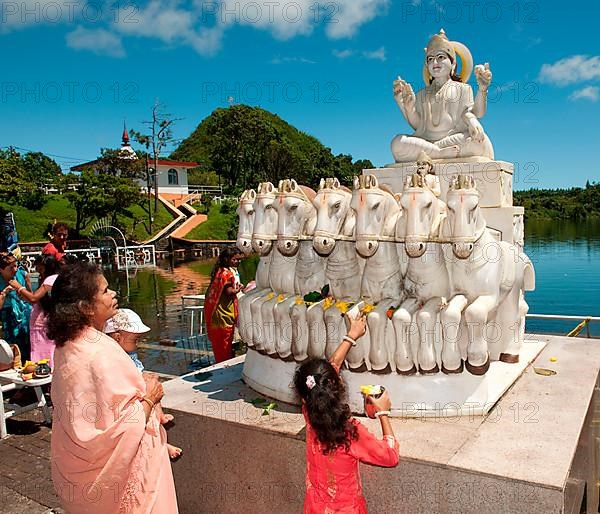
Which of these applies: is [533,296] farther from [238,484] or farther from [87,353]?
[87,353]

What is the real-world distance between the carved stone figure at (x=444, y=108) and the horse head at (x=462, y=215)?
136 centimetres

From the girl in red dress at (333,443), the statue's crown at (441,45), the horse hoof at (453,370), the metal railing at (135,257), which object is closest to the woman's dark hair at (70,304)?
the girl in red dress at (333,443)

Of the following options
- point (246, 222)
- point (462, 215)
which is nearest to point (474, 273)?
point (462, 215)

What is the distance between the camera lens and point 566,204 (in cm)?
6066

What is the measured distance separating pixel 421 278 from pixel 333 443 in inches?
63.5

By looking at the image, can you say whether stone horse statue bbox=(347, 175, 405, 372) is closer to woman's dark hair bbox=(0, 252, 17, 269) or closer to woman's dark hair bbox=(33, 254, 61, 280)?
woman's dark hair bbox=(33, 254, 61, 280)

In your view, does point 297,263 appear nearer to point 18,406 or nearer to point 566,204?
point 18,406

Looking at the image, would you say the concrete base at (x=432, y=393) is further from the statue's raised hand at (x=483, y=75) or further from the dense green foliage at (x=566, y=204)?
the dense green foliage at (x=566, y=204)

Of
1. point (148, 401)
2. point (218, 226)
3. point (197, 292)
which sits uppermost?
point (218, 226)

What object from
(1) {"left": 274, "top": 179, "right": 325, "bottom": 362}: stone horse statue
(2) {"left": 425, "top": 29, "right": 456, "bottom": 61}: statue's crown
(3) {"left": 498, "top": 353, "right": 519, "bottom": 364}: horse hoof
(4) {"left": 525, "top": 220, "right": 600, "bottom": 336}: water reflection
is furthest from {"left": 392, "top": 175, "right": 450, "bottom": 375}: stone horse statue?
(4) {"left": 525, "top": 220, "right": 600, "bottom": 336}: water reflection

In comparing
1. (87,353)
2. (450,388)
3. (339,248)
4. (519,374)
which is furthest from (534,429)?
(87,353)

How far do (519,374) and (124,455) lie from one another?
127 inches

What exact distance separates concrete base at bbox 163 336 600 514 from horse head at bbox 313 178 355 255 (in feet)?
3.96

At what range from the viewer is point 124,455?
7.75ft
